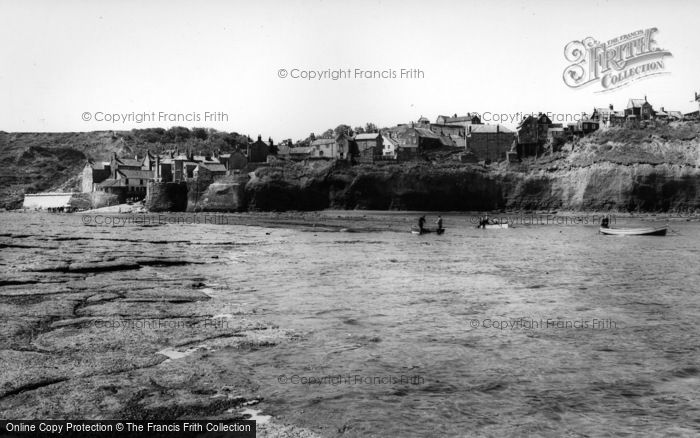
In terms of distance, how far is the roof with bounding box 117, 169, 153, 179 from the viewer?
11444 cm

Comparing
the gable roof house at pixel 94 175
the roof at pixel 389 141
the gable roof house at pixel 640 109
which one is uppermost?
the gable roof house at pixel 640 109

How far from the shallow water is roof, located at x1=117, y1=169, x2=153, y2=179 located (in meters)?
90.6

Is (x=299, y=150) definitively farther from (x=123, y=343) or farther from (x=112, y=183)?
(x=123, y=343)

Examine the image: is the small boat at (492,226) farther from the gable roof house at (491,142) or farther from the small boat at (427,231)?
the gable roof house at (491,142)

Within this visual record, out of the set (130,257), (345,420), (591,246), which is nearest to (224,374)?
(345,420)

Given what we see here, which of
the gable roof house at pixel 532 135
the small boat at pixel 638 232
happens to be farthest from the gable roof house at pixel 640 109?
the small boat at pixel 638 232

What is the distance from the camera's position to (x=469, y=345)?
13.1m

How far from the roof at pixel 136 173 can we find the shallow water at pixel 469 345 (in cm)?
9058

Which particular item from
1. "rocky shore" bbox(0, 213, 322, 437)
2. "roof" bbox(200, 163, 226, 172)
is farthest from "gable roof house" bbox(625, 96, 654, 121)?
"rocky shore" bbox(0, 213, 322, 437)

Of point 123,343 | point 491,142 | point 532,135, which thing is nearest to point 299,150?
point 491,142

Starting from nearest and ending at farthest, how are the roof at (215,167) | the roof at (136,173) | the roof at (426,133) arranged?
the roof at (215,167), the roof at (426,133), the roof at (136,173)

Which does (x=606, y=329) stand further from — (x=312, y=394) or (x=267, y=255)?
(x=267, y=255)

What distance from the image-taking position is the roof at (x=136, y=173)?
4505 inches

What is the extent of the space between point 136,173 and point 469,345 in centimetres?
11392
